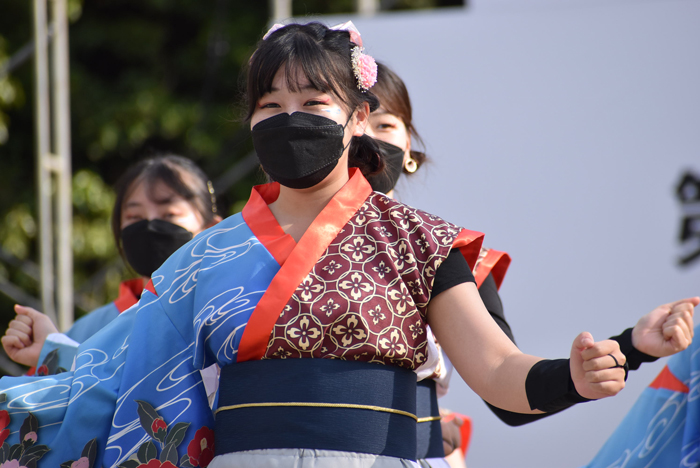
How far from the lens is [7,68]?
4.43 m

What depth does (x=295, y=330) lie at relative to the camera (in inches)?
49.4

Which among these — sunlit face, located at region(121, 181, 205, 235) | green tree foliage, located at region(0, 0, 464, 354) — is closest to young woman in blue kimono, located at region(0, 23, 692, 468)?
sunlit face, located at region(121, 181, 205, 235)

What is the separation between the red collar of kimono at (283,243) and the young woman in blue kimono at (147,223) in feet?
Result: 2.36

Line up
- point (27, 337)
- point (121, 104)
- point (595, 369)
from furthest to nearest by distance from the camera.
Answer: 1. point (121, 104)
2. point (27, 337)
3. point (595, 369)

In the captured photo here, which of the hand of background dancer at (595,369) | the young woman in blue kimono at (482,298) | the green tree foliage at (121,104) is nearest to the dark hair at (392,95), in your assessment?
the young woman in blue kimono at (482,298)

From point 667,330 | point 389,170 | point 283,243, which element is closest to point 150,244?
point 389,170

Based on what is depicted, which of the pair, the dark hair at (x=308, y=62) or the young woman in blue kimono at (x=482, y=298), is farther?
the dark hair at (x=308, y=62)

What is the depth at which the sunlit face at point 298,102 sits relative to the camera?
138 cm

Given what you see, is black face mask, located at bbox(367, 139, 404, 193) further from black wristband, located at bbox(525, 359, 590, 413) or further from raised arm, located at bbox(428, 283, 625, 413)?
black wristband, located at bbox(525, 359, 590, 413)

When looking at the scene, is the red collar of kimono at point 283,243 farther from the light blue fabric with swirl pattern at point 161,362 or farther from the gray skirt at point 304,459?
the gray skirt at point 304,459

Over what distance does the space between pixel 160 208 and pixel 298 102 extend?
3.19ft

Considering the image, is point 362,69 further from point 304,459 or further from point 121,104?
point 121,104

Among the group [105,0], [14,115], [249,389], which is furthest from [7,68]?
[249,389]

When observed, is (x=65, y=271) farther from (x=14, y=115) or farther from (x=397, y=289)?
(x=397, y=289)
